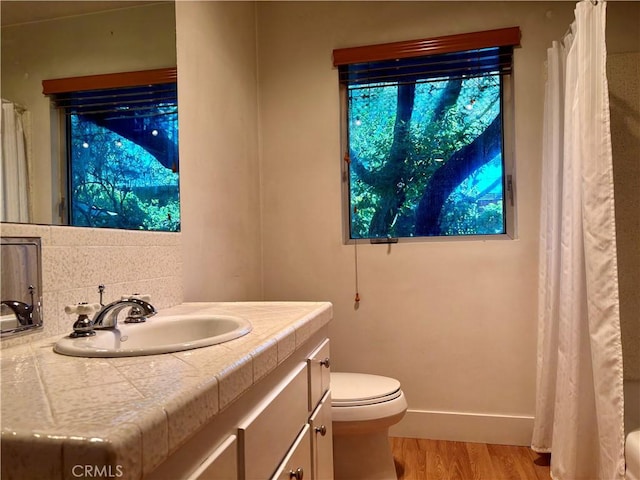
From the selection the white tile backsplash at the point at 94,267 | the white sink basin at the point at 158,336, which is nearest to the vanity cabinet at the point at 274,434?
the white sink basin at the point at 158,336

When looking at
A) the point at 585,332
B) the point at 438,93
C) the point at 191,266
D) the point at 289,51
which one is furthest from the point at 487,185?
the point at 191,266

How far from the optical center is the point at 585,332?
161cm

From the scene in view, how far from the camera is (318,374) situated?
4.13ft

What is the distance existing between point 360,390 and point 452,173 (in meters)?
1.27

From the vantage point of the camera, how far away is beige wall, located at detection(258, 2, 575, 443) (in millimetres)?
2150

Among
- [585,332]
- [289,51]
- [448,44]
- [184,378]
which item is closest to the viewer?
[184,378]

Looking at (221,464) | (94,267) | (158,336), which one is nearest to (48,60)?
(94,267)

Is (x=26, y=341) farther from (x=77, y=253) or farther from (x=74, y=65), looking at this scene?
(x=74, y=65)

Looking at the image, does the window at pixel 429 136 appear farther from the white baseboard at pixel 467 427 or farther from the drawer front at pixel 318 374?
the drawer front at pixel 318 374

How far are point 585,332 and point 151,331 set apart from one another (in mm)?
1568

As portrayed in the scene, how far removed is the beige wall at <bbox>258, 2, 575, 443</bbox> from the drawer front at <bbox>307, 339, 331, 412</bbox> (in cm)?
99

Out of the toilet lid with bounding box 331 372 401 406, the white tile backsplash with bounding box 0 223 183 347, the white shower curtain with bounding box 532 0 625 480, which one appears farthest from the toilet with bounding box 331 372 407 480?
the white tile backsplash with bounding box 0 223 183 347

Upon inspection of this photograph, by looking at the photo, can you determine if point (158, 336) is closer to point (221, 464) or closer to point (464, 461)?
point (221, 464)

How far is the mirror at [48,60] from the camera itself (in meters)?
0.94
